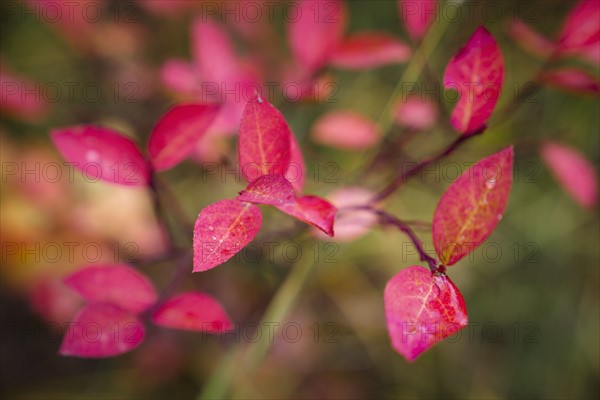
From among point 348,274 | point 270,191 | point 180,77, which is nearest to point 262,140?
point 270,191

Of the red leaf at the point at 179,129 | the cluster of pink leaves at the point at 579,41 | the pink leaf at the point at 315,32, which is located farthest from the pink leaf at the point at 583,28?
the red leaf at the point at 179,129

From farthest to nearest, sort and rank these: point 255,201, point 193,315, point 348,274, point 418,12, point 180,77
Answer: point 348,274
point 180,77
point 418,12
point 193,315
point 255,201

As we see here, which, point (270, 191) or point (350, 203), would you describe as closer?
point (270, 191)

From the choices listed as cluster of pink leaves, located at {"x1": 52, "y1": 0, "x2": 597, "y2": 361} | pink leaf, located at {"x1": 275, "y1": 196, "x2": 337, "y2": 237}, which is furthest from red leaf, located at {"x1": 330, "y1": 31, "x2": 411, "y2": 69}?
pink leaf, located at {"x1": 275, "y1": 196, "x2": 337, "y2": 237}

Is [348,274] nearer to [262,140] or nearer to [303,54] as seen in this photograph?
[303,54]

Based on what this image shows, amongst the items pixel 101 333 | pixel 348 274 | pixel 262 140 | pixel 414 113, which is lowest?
pixel 348 274

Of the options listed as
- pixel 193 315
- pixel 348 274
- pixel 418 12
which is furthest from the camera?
pixel 348 274

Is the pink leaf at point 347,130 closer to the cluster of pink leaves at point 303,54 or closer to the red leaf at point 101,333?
the cluster of pink leaves at point 303,54
